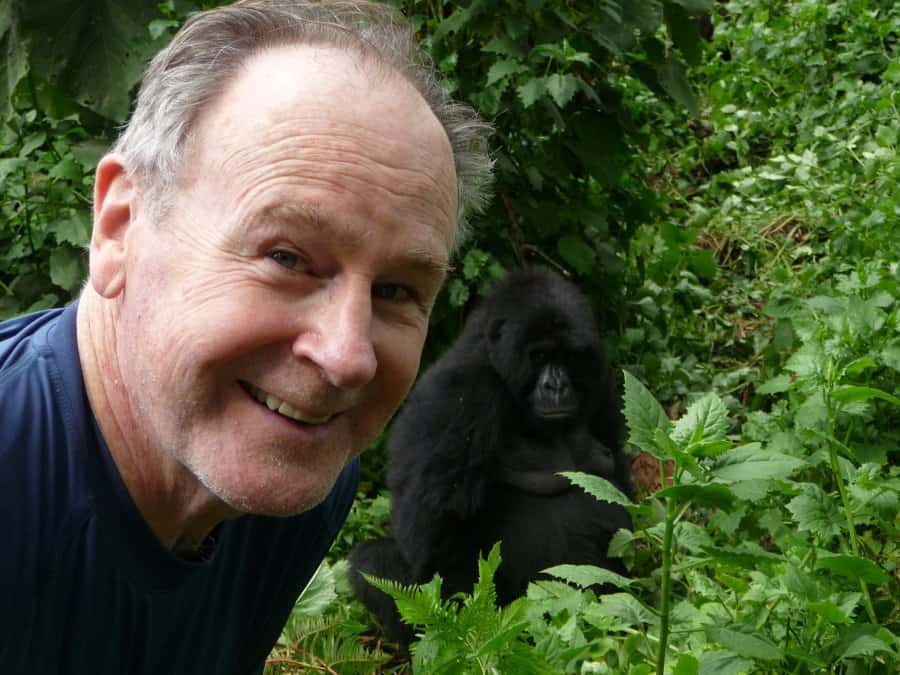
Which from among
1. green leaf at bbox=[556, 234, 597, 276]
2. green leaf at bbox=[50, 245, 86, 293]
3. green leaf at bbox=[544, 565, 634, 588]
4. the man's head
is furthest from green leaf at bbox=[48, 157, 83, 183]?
green leaf at bbox=[544, 565, 634, 588]

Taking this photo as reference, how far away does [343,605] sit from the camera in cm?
443

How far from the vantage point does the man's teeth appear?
155 cm

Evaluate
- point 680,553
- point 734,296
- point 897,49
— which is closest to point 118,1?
point 680,553

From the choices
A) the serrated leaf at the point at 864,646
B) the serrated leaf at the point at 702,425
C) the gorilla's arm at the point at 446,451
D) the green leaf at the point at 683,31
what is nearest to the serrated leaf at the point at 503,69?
the green leaf at the point at 683,31

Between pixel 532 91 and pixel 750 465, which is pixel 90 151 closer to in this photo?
pixel 532 91

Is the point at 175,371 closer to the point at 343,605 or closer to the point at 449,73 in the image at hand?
the point at 343,605

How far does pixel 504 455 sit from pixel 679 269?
1.93 m

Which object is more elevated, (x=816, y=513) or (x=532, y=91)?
(x=816, y=513)

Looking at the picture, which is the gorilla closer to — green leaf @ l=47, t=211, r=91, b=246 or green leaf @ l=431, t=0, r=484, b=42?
green leaf @ l=431, t=0, r=484, b=42

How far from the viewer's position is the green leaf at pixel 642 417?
193 cm

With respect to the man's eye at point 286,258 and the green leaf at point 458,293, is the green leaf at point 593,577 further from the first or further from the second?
the green leaf at point 458,293

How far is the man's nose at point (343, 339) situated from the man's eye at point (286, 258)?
0.20 ft

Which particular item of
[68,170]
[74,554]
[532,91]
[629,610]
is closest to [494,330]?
[532,91]

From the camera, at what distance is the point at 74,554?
1.63m
